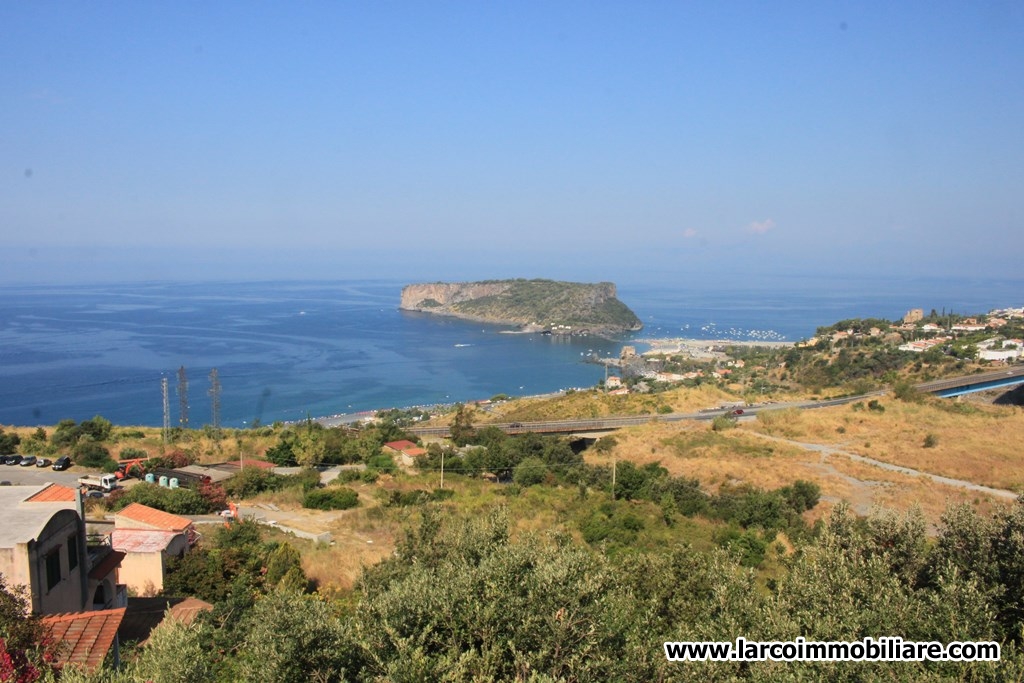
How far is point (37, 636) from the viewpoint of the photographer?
516 centimetres

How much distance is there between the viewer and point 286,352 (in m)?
71.3

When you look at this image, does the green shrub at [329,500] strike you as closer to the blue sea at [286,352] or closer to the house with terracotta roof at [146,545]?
the house with terracotta roof at [146,545]

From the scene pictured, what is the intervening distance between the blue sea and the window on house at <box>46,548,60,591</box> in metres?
39.0

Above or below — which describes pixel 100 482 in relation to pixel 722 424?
above

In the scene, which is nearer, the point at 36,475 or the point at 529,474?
the point at 36,475

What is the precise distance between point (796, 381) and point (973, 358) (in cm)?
1004

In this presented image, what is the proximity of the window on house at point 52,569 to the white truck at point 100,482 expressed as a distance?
9.17 metres

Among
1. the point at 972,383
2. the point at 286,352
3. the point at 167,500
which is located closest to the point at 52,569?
the point at 167,500

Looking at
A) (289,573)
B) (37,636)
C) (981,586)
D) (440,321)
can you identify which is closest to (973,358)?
(981,586)

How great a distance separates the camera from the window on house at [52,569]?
725cm

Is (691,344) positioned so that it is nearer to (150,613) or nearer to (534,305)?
(534,305)

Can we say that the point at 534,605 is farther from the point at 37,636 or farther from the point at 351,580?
the point at 351,580

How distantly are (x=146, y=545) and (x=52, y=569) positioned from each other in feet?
9.57

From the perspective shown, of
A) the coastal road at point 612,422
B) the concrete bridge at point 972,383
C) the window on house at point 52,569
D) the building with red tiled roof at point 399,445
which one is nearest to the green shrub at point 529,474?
the building with red tiled roof at point 399,445
